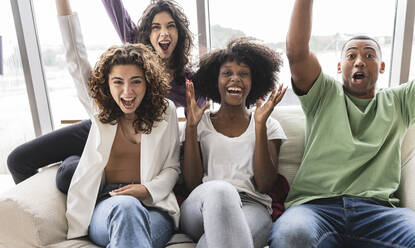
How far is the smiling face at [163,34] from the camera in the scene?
1.66 metres

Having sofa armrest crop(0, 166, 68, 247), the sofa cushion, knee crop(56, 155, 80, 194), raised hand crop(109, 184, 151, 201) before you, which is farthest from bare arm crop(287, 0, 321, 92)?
sofa armrest crop(0, 166, 68, 247)

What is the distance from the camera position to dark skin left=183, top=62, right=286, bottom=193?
4.48 ft

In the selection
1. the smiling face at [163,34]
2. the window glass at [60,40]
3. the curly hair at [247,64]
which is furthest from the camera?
the window glass at [60,40]

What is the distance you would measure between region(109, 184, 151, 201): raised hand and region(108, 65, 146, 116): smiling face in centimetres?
31

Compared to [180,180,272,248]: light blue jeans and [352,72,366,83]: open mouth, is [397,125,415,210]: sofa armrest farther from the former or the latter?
[180,180,272,248]: light blue jeans

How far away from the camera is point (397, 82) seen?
2.06 meters

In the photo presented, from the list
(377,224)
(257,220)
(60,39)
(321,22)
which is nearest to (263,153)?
(257,220)

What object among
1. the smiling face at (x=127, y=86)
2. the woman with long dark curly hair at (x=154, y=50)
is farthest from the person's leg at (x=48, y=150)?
the smiling face at (x=127, y=86)

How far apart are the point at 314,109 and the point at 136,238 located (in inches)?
36.7

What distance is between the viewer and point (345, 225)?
125 centimetres

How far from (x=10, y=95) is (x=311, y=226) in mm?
2493

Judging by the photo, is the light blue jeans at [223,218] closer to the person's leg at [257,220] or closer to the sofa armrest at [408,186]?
the person's leg at [257,220]

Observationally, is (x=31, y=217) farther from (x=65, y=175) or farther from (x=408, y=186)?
(x=408, y=186)

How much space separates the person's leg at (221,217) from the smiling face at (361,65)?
750mm
